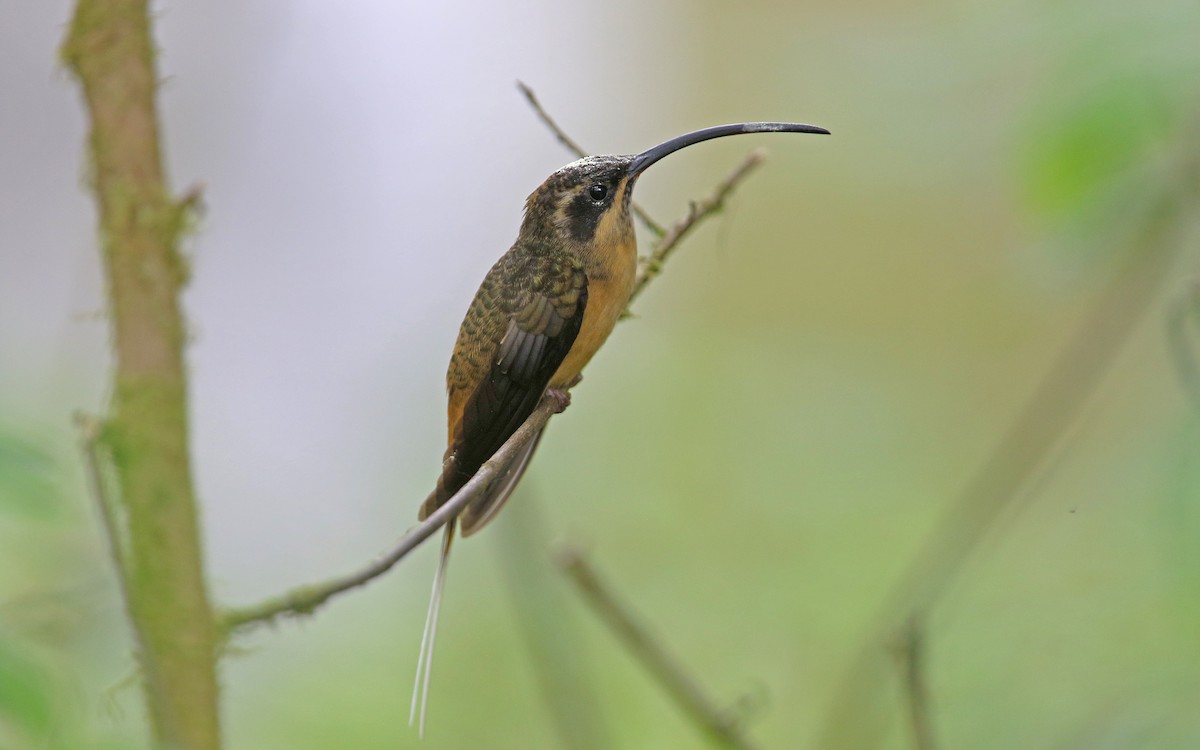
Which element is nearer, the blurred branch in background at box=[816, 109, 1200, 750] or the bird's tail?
the bird's tail

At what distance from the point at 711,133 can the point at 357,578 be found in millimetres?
954

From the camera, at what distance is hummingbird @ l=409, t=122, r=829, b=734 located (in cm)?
166

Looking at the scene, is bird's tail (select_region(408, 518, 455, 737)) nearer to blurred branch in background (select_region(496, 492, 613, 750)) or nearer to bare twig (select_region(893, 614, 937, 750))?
blurred branch in background (select_region(496, 492, 613, 750))

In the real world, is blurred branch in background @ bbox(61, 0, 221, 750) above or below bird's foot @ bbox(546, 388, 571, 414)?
above

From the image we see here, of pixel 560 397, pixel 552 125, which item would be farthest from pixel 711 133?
pixel 560 397

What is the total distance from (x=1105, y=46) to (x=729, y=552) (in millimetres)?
2822

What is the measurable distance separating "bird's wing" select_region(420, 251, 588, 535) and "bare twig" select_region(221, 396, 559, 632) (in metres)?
0.16

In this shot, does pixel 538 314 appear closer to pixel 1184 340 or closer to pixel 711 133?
pixel 711 133

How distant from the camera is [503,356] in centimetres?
179

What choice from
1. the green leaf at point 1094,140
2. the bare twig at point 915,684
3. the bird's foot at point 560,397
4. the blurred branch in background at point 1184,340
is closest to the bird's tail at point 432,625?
the bird's foot at point 560,397

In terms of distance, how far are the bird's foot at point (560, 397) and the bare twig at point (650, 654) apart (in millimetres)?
272

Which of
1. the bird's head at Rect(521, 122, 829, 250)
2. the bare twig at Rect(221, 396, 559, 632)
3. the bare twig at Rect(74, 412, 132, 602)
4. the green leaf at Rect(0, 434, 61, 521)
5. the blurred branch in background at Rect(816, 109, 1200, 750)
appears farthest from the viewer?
the blurred branch in background at Rect(816, 109, 1200, 750)

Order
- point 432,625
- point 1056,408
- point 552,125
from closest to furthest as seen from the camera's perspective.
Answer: point 432,625 < point 552,125 < point 1056,408

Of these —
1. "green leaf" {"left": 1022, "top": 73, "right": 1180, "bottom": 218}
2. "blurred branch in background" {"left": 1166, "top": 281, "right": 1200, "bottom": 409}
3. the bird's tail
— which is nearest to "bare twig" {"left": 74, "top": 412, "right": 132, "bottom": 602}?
the bird's tail
